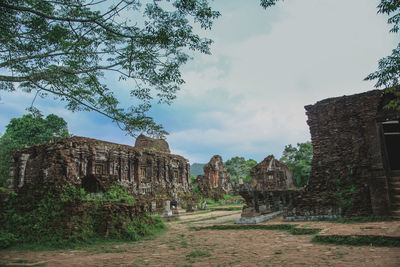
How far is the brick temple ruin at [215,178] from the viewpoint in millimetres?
35644

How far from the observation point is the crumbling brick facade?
476 inches

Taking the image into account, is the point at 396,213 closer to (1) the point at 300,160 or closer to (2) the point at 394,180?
(2) the point at 394,180

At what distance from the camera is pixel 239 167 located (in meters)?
57.6

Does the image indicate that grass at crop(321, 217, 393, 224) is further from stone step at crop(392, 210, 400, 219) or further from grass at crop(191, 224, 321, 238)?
grass at crop(191, 224, 321, 238)

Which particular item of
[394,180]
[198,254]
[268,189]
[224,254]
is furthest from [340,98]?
[268,189]

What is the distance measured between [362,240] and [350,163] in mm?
5531

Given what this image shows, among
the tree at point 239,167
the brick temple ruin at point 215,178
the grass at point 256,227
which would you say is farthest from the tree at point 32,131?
the tree at point 239,167

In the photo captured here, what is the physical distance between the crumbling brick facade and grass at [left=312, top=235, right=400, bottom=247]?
4.85 metres

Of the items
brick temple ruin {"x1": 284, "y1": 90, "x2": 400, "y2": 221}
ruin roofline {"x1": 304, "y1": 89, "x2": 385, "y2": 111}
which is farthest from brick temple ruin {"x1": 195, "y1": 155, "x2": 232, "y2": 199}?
brick temple ruin {"x1": 284, "y1": 90, "x2": 400, "y2": 221}

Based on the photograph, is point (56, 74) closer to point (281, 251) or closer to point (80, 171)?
point (281, 251)

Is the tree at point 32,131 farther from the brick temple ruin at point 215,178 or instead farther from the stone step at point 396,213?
the stone step at point 396,213

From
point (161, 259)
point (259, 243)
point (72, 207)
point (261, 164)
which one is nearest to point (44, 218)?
point (72, 207)

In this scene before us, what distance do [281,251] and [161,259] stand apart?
2445mm

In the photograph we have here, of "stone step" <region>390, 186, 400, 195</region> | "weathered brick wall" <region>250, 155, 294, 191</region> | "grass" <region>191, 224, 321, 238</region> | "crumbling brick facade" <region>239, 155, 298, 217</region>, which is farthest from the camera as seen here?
"weathered brick wall" <region>250, 155, 294, 191</region>
